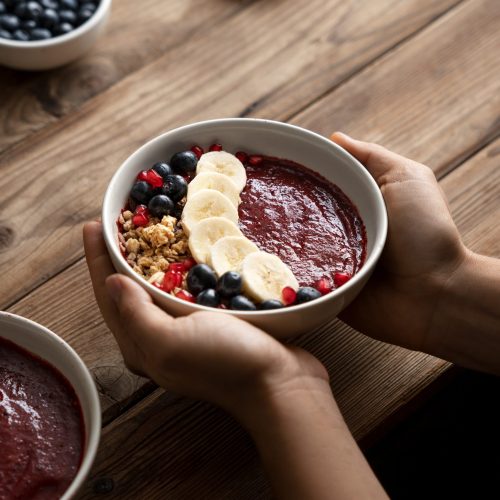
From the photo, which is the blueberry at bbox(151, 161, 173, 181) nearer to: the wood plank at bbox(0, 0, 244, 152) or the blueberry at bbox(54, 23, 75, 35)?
the wood plank at bbox(0, 0, 244, 152)

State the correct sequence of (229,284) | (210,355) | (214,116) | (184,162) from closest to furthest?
(210,355) < (229,284) < (184,162) < (214,116)

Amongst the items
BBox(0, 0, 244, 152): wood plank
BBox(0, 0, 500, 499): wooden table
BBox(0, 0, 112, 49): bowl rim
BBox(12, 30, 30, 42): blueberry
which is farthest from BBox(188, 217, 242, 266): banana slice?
BBox(12, 30, 30, 42): blueberry

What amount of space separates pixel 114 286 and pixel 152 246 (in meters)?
0.15

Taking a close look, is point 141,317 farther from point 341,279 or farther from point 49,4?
point 49,4

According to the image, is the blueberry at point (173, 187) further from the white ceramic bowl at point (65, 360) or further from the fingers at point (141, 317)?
the white ceramic bowl at point (65, 360)

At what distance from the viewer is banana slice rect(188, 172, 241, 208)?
1593mm

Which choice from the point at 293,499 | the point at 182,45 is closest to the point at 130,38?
the point at 182,45

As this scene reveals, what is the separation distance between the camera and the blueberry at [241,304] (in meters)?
1.38

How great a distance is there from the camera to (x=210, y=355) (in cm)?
129

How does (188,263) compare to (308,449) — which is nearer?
(308,449)

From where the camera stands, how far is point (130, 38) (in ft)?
7.34

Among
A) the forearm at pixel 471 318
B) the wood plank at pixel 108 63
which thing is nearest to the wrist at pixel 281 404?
the forearm at pixel 471 318

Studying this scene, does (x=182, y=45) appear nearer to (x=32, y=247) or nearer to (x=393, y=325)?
(x=32, y=247)

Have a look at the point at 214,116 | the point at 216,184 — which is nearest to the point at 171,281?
the point at 216,184
